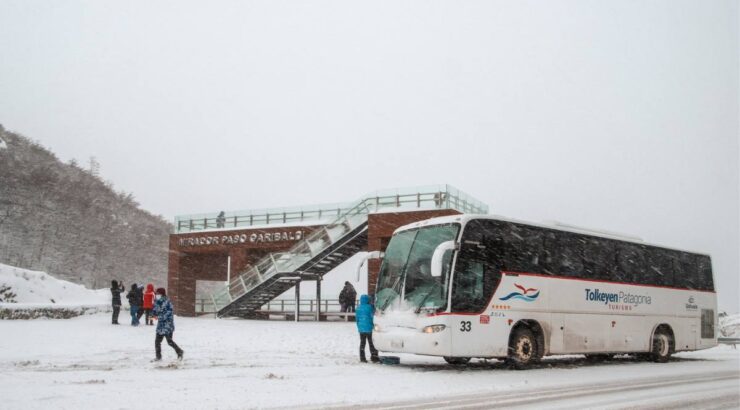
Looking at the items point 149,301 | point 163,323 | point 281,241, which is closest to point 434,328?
point 163,323

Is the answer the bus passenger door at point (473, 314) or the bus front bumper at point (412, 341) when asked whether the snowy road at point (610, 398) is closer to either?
the bus passenger door at point (473, 314)

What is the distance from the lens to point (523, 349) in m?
14.0

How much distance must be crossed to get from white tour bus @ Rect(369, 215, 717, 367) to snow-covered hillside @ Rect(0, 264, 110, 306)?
19.5 m

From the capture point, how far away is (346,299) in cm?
3275

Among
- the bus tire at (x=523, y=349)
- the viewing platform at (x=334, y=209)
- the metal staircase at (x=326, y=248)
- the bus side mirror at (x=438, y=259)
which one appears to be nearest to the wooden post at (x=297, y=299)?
the metal staircase at (x=326, y=248)

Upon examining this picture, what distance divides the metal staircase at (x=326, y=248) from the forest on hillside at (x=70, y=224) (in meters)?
41.3

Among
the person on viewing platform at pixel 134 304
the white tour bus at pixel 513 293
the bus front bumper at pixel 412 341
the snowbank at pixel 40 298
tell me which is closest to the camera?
the bus front bumper at pixel 412 341

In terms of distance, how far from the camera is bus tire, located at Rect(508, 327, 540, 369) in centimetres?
1380

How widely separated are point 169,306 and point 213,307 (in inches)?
857

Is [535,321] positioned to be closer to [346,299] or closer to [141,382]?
[141,382]

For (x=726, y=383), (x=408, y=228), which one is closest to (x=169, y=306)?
(x=408, y=228)

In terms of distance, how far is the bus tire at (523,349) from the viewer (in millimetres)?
13805

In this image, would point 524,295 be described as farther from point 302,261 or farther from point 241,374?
point 302,261

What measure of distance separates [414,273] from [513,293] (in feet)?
7.06
